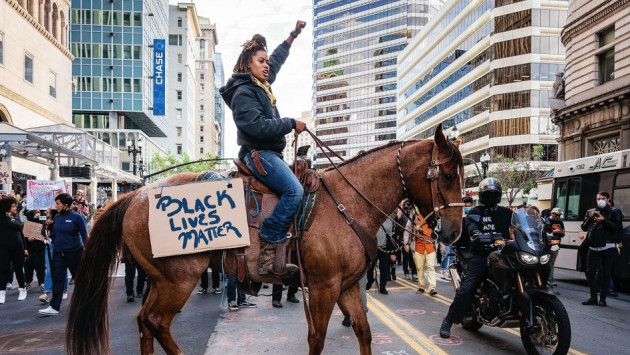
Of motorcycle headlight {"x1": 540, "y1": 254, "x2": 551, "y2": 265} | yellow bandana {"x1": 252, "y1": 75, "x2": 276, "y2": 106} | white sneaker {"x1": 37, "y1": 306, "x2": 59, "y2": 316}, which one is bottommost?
white sneaker {"x1": 37, "y1": 306, "x2": 59, "y2": 316}

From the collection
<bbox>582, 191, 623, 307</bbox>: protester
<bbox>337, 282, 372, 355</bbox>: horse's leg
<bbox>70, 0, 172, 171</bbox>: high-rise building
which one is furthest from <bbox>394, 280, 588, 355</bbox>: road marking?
<bbox>70, 0, 172, 171</bbox>: high-rise building

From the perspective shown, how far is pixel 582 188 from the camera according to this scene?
48.6ft

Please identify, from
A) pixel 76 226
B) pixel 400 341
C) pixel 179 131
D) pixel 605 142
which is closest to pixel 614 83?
pixel 605 142

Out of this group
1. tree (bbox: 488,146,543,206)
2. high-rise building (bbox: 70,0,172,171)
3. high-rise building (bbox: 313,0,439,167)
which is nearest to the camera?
tree (bbox: 488,146,543,206)

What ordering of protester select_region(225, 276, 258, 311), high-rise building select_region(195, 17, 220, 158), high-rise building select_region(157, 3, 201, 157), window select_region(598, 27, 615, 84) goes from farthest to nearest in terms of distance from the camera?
high-rise building select_region(195, 17, 220, 158), high-rise building select_region(157, 3, 201, 157), window select_region(598, 27, 615, 84), protester select_region(225, 276, 258, 311)

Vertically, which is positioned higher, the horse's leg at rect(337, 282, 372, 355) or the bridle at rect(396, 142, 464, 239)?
the bridle at rect(396, 142, 464, 239)

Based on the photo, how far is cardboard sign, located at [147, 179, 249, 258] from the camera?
179 inches

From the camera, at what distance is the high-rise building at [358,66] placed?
113 metres

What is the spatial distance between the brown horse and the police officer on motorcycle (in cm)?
236

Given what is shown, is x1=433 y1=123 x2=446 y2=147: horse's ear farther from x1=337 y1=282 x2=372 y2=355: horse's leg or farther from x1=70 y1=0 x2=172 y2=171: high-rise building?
x1=70 y1=0 x2=172 y2=171: high-rise building

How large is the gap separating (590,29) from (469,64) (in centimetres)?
3423

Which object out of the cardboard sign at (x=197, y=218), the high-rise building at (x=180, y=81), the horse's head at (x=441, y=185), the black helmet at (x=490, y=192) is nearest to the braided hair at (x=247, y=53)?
the cardboard sign at (x=197, y=218)

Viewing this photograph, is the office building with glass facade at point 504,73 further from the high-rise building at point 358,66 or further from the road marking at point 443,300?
the high-rise building at point 358,66

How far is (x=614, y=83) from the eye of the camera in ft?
86.1
